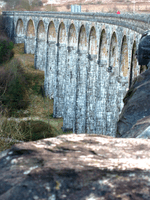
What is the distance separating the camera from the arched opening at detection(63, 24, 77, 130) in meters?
27.8

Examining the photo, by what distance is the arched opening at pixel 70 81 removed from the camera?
27.8 m

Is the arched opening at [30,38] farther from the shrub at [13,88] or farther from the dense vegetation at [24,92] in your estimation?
the shrub at [13,88]

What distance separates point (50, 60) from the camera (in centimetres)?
3481

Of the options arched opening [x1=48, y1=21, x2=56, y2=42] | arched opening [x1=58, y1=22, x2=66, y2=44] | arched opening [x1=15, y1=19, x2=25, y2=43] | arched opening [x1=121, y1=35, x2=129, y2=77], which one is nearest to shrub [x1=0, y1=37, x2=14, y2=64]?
arched opening [x1=15, y1=19, x2=25, y2=43]

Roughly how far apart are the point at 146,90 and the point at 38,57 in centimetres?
3428

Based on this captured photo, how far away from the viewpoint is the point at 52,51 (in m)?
34.4

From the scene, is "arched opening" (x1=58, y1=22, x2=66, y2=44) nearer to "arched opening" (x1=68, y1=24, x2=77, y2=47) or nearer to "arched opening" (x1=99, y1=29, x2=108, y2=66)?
"arched opening" (x1=68, y1=24, x2=77, y2=47)

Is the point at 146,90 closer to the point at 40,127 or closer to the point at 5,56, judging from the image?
the point at 40,127

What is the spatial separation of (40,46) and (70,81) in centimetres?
1171

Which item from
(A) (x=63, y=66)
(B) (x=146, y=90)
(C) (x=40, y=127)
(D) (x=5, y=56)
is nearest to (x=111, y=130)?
(C) (x=40, y=127)

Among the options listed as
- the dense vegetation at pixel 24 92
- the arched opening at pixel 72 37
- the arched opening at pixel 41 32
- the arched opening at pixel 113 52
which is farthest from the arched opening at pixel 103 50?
the arched opening at pixel 41 32

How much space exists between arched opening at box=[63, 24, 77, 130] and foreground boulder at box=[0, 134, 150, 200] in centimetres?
2462

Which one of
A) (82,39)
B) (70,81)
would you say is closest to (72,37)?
(82,39)

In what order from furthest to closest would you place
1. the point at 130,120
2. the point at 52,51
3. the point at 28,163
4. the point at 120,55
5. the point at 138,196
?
1. the point at 52,51
2. the point at 120,55
3. the point at 130,120
4. the point at 28,163
5. the point at 138,196
